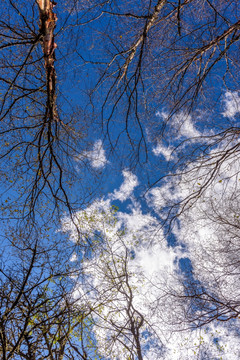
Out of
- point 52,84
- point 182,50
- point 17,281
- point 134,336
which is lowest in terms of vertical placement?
point 134,336

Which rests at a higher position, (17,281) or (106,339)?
(17,281)

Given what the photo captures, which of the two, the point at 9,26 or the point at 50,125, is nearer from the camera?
the point at 9,26

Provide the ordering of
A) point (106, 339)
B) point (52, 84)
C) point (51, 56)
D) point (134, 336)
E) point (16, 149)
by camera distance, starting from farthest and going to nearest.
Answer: point (106, 339) → point (134, 336) → point (16, 149) → point (52, 84) → point (51, 56)

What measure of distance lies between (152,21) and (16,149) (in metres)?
3.02

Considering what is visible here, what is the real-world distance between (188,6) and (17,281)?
18.2 feet

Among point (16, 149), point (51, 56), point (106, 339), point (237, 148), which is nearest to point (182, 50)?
point (237, 148)

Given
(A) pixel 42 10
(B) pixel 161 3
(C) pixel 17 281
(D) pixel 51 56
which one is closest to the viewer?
(B) pixel 161 3

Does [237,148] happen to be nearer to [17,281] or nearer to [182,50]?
[182,50]

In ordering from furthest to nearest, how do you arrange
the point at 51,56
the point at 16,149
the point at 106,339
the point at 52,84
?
1. the point at 106,339
2. the point at 16,149
3. the point at 52,84
4. the point at 51,56

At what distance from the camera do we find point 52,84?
3.52m

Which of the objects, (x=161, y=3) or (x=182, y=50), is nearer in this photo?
(x=161, y=3)

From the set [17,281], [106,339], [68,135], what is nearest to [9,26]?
[68,135]

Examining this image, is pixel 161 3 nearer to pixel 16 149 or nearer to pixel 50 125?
pixel 50 125

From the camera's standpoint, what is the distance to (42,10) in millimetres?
3088
